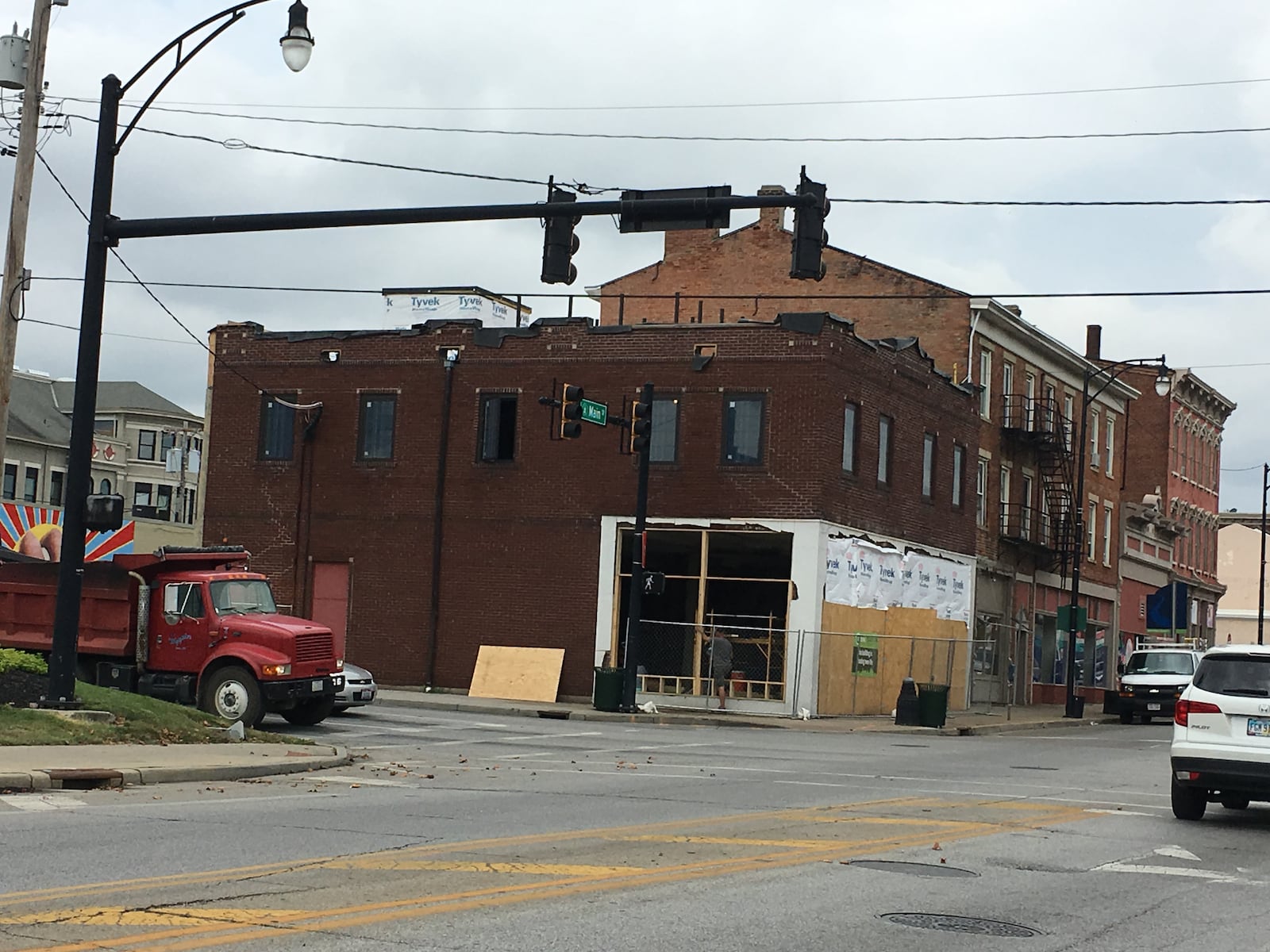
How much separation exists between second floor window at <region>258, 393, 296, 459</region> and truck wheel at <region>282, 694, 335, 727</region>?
1659cm

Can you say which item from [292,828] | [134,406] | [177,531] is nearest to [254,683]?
[292,828]

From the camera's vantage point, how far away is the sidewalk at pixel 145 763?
51.0 feet

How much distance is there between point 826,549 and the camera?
1455 inches

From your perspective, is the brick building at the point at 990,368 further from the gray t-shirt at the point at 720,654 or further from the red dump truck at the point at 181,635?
the red dump truck at the point at 181,635

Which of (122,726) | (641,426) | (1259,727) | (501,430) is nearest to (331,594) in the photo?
(501,430)

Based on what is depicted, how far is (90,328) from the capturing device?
20.5m

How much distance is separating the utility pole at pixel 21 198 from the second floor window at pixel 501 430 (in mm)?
17114

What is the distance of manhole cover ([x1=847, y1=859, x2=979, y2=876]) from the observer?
1140 centimetres

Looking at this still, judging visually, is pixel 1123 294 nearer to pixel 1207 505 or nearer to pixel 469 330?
pixel 469 330

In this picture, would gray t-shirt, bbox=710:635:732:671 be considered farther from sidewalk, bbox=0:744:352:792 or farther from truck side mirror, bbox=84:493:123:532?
truck side mirror, bbox=84:493:123:532

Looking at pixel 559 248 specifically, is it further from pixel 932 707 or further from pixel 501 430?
pixel 501 430

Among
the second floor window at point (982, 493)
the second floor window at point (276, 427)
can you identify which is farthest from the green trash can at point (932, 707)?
the second floor window at point (276, 427)

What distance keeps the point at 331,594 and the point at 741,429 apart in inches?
444

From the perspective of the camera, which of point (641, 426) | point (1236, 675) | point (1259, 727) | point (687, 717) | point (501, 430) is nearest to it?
point (1259, 727)
